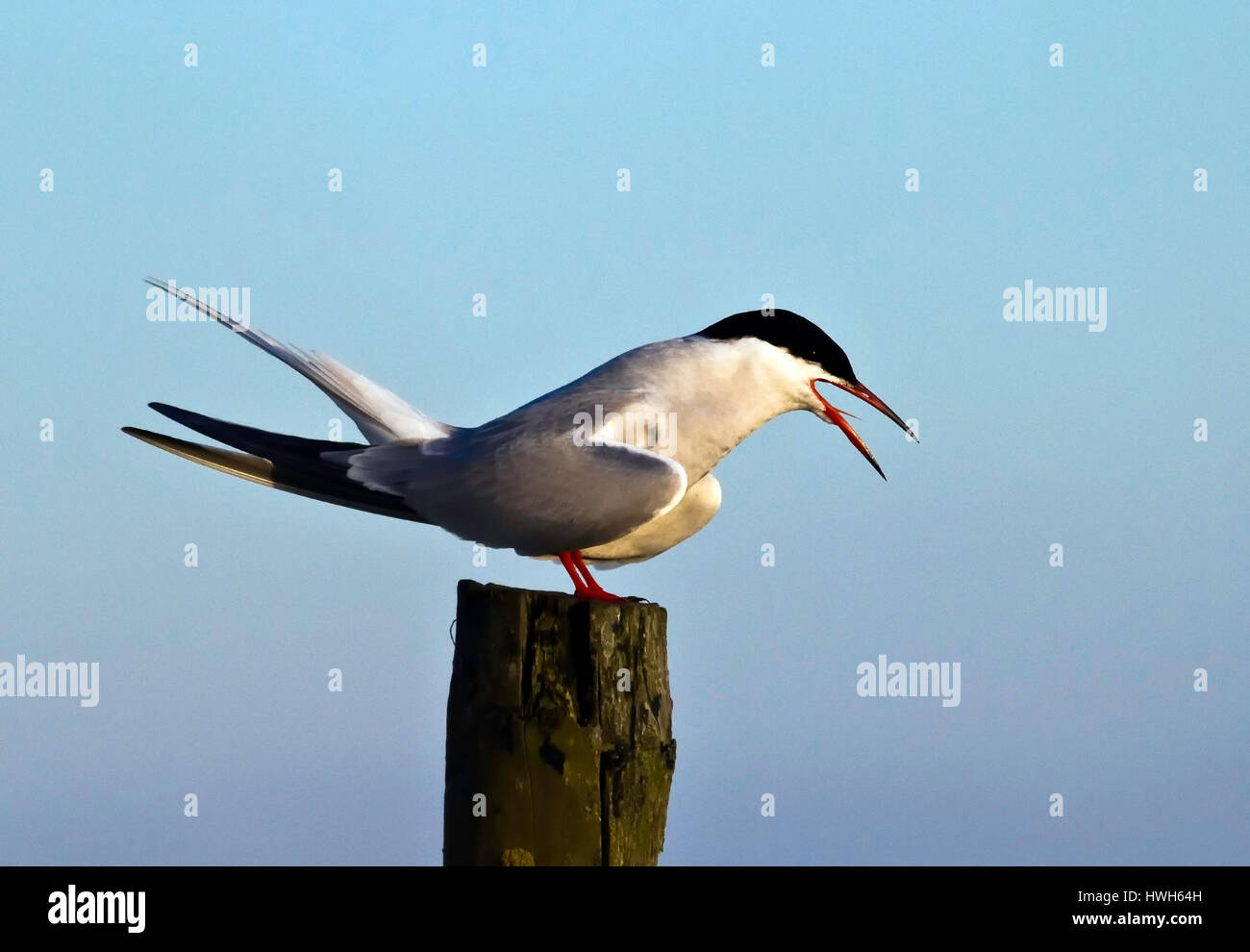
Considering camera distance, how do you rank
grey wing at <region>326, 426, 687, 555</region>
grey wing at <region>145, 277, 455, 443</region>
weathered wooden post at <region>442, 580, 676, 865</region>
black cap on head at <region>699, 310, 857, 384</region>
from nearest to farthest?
weathered wooden post at <region>442, 580, 676, 865</region> < grey wing at <region>326, 426, 687, 555</region> < black cap on head at <region>699, 310, 857, 384</region> < grey wing at <region>145, 277, 455, 443</region>

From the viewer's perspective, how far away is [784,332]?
6.44 meters

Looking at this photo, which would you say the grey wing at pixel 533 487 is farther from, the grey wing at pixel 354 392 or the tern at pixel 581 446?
the grey wing at pixel 354 392

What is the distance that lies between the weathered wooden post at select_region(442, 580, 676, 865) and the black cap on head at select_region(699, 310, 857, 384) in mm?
1819

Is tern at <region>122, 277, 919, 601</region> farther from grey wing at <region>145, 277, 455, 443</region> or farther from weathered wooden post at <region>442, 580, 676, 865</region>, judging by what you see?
weathered wooden post at <region>442, 580, 676, 865</region>

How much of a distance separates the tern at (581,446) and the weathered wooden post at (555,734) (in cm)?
81

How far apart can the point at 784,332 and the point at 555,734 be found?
2467 millimetres

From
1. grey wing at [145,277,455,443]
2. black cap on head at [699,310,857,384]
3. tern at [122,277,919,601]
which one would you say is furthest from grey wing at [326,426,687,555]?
black cap on head at [699,310,857,384]

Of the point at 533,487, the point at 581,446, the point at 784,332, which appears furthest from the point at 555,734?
the point at 784,332

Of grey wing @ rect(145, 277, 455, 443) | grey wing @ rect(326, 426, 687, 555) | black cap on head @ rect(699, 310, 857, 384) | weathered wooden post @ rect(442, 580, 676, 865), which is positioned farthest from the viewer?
grey wing @ rect(145, 277, 455, 443)

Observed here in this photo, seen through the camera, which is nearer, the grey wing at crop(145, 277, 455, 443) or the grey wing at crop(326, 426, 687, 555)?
the grey wing at crop(326, 426, 687, 555)

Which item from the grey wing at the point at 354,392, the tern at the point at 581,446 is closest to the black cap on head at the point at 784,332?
the tern at the point at 581,446

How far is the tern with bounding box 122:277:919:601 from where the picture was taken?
6.00 meters
